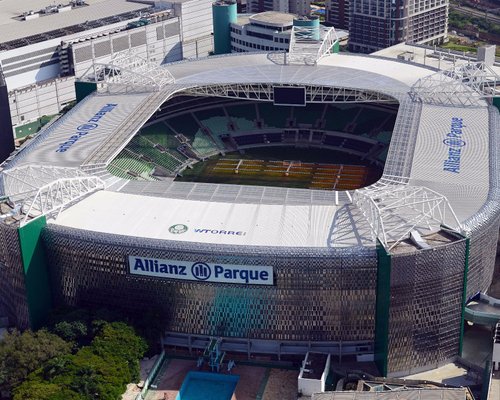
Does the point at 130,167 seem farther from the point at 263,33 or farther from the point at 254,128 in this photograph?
the point at 263,33

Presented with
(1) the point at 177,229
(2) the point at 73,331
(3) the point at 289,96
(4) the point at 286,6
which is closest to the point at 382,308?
(1) the point at 177,229

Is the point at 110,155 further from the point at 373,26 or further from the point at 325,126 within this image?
the point at 373,26

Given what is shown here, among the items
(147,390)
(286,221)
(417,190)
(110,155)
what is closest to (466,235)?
(417,190)

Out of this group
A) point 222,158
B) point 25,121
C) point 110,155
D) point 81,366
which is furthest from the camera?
point 25,121

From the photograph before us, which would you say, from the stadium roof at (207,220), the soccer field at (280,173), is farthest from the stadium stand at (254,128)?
the stadium roof at (207,220)

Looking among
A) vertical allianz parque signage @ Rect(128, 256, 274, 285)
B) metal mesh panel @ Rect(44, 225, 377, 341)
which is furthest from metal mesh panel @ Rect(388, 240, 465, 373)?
vertical allianz parque signage @ Rect(128, 256, 274, 285)

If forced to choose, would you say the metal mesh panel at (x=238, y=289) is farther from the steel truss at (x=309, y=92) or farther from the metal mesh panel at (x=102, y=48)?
the metal mesh panel at (x=102, y=48)
